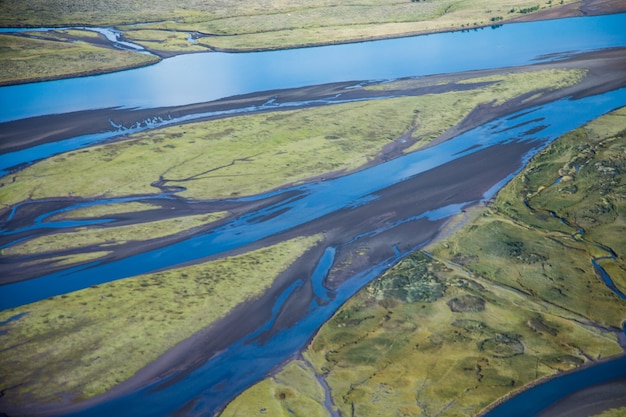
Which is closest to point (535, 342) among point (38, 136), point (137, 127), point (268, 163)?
point (268, 163)

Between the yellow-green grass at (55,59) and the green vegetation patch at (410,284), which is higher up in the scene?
the yellow-green grass at (55,59)

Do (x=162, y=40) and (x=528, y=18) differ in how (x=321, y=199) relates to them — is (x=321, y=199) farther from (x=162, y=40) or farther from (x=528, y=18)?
(x=528, y=18)

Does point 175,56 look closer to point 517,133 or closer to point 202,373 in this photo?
point 517,133

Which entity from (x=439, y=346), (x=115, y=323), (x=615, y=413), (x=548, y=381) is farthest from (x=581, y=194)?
(x=115, y=323)

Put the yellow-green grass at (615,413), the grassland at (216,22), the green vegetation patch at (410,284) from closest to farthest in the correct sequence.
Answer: the yellow-green grass at (615,413) → the green vegetation patch at (410,284) → the grassland at (216,22)

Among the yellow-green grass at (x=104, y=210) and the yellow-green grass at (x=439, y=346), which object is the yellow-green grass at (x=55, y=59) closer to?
the yellow-green grass at (x=104, y=210)

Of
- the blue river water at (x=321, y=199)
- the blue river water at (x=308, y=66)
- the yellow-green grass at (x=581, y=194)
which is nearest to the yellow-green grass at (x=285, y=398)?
the blue river water at (x=321, y=199)
